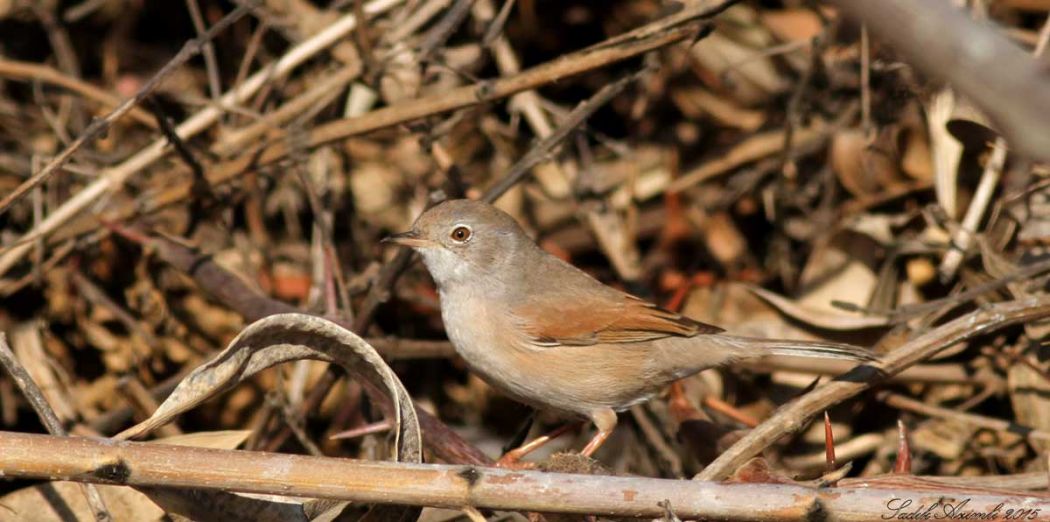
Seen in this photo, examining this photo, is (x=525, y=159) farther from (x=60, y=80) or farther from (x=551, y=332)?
(x=60, y=80)

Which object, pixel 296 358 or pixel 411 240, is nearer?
pixel 296 358

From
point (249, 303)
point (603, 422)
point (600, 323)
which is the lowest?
point (603, 422)

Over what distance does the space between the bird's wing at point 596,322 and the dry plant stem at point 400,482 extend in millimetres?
1431

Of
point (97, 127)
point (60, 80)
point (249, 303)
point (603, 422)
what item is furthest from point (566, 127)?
point (60, 80)

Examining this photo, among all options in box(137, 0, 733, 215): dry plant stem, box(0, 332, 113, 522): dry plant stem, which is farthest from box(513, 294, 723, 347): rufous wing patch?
box(0, 332, 113, 522): dry plant stem

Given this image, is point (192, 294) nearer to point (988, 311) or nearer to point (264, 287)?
point (264, 287)

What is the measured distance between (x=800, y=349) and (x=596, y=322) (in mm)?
797

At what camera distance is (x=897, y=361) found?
11.3 feet

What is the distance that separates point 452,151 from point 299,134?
1.39 m

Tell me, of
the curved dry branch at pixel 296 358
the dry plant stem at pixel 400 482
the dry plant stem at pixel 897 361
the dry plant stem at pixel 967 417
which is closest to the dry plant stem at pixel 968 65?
the dry plant stem at pixel 400 482

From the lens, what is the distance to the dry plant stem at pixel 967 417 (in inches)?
154

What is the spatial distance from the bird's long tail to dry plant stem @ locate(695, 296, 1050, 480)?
0.20 feet

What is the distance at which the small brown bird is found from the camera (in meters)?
3.86

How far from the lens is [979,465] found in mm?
4266
